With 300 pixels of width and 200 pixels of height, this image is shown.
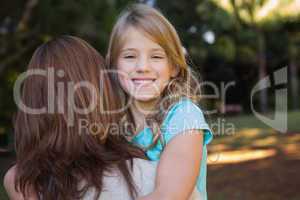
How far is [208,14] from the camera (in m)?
19.3

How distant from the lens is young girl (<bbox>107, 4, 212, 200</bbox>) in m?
1.40

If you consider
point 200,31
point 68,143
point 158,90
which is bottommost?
point 68,143

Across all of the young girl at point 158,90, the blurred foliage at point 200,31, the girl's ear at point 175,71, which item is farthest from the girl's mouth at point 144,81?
the blurred foliage at point 200,31

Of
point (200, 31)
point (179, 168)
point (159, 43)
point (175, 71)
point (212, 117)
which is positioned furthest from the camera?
point (200, 31)

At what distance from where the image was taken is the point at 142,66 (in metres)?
1.62

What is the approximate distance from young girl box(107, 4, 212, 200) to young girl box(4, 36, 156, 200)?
0.10 m

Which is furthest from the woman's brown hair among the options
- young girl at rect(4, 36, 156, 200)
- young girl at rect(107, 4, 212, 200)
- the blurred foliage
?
the blurred foliage

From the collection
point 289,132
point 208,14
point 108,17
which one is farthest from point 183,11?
point 108,17

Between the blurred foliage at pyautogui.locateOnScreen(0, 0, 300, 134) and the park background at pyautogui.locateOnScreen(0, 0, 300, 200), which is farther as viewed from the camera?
the blurred foliage at pyautogui.locateOnScreen(0, 0, 300, 134)

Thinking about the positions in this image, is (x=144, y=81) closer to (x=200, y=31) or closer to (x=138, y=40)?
(x=138, y=40)

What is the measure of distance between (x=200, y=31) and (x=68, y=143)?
2130 centimetres

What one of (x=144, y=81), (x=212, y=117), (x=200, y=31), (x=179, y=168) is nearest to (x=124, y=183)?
(x=179, y=168)

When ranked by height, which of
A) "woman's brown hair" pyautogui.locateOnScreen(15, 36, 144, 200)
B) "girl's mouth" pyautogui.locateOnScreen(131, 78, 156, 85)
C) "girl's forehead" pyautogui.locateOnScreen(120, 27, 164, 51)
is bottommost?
"woman's brown hair" pyautogui.locateOnScreen(15, 36, 144, 200)

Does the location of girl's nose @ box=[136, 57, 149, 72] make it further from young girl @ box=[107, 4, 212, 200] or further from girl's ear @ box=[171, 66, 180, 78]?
girl's ear @ box=[171, 66, 180, 78]
